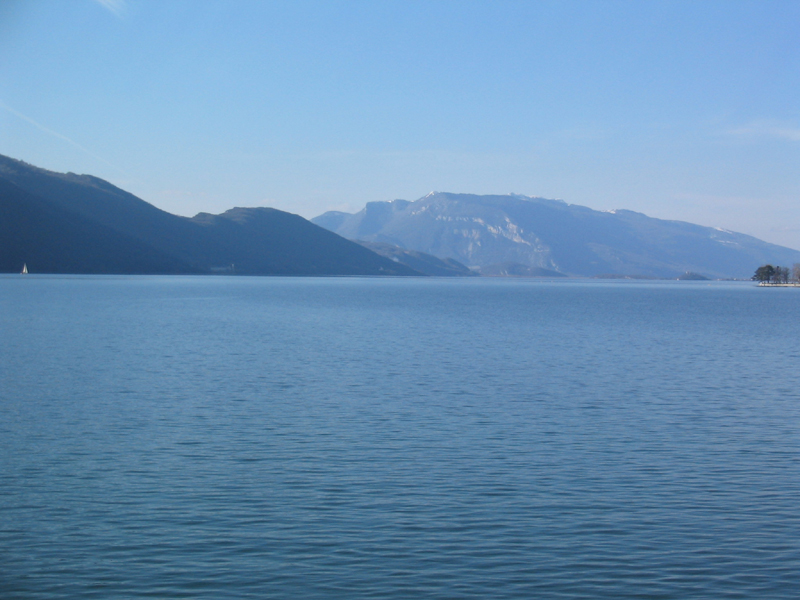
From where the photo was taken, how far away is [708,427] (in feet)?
81.9

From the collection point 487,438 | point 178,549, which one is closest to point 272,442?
point 487,438

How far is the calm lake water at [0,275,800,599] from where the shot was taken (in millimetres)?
12664

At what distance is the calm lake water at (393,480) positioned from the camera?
1266 cm

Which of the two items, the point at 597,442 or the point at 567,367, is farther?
the point at 567,367

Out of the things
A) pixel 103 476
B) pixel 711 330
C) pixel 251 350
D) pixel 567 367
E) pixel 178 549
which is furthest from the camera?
pixel 711 330

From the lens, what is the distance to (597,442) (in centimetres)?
2248

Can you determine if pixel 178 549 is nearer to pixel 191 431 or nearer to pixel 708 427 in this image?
pixel 191 431

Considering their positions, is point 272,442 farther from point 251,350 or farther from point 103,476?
point 251,350

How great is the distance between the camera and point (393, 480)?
59.5 ft

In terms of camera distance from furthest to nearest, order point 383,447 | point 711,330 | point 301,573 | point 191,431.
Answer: point 711,330 < point 191,431 < point 383,447 < point 301,573

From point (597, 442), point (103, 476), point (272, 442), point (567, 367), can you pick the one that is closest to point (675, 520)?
point (597, 442)

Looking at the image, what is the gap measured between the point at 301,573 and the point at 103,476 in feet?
26.0

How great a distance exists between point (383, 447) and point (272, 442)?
11.1 ft

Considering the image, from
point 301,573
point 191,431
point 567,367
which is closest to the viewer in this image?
point 301,573
